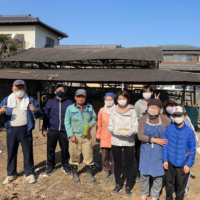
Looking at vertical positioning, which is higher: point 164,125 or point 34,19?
point 34,19

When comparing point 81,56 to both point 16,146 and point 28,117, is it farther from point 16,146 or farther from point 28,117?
point 16,146

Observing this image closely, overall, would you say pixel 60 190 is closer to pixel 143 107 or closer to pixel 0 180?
pixel 0 180

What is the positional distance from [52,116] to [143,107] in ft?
5.62

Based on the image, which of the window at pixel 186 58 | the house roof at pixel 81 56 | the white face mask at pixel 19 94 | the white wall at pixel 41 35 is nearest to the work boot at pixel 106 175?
the white face mask at pixel 19 94

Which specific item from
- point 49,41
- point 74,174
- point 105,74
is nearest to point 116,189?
point 74,174

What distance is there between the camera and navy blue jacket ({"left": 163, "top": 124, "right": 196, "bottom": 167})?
2451 millimetres

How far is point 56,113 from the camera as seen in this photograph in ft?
11.4

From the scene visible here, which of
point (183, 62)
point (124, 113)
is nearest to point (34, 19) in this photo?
point (183, 62)

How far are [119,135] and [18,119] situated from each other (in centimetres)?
176

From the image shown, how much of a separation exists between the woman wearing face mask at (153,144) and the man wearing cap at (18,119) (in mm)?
1901

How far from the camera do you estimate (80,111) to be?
10.7ft

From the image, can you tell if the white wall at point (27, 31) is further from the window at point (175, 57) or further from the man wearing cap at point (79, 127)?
the man wearing cap at point (79, 127)

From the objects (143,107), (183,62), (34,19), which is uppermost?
(34,19)

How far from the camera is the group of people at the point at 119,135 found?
252 centimetres
